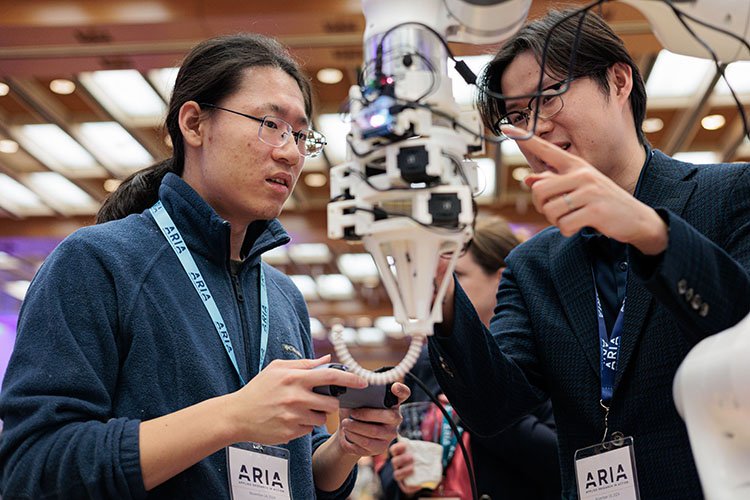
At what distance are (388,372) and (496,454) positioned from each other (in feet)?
4.94

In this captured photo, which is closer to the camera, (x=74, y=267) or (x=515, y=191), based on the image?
(x=74, y=267)

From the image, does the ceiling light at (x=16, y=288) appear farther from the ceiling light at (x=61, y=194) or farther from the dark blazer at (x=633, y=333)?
the dark blazer at (x=633, y=333)

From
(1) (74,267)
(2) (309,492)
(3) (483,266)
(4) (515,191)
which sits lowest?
(2) (309,492)

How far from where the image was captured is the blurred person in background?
2477 mm

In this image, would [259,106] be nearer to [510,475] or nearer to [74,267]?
[74,267]

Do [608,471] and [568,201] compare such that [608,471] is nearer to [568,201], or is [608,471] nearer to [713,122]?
[568,201]

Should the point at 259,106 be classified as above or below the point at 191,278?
above

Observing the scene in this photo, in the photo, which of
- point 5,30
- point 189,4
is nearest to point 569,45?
point 189,4

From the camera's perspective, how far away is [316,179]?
882 cm

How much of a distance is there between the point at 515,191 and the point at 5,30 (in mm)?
5395

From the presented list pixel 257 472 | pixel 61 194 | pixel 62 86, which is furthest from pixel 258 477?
pixel 61 194

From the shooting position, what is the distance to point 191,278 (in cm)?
160

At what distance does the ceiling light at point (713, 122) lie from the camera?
736 centimetres

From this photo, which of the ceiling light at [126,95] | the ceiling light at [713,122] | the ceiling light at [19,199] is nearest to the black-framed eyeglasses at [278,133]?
the ceiling light at [126,95]
